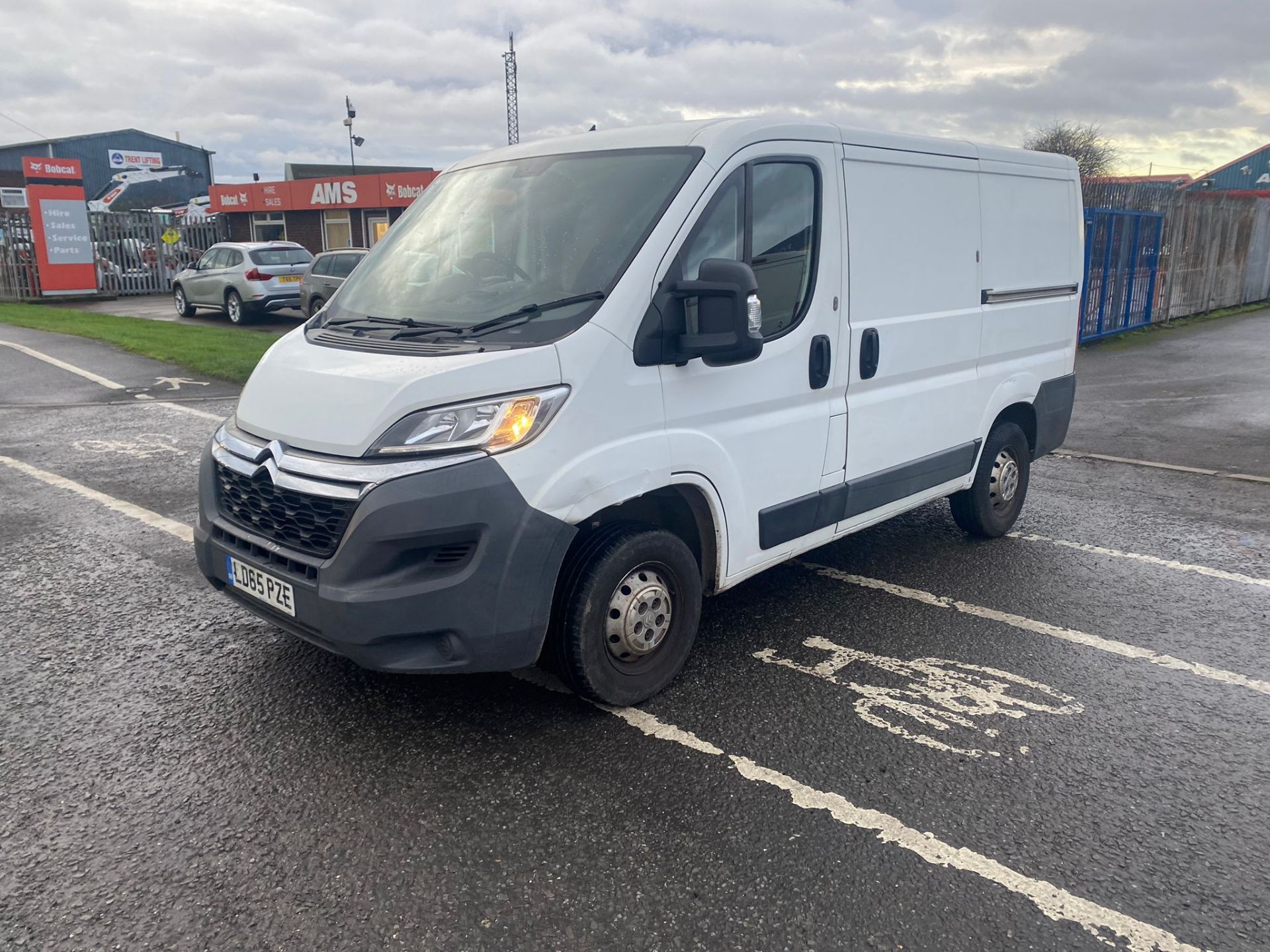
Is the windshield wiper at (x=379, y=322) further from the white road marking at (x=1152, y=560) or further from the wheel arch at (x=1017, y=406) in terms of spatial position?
the white road marking at (x=1152, y=560)

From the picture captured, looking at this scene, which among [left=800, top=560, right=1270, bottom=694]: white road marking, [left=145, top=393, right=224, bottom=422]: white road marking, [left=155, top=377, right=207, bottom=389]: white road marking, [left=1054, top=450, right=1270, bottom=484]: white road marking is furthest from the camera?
[left=155, top=377, right=207, bottom=389]: white road marking

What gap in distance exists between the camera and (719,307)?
3457 millimetres

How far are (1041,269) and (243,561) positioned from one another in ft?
15.5

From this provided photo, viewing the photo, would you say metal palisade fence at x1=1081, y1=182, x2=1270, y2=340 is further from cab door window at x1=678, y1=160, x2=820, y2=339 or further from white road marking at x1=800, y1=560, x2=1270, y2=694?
cab door window at x1=678, y1=160, x2=820, y2=339

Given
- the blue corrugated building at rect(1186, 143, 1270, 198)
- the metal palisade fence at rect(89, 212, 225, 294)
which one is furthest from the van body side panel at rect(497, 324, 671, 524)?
the blue corrugated building at rect(1186, 143, 1270, 198)

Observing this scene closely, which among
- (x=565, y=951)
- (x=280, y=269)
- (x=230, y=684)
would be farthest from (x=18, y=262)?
(x=565, y=951)

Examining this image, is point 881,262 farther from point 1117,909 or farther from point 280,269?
point 280,269

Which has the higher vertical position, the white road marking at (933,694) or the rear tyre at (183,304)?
the rear tyre at (183,304)

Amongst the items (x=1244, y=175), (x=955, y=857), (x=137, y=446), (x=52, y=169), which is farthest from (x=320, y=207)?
(x=1244, y=175)

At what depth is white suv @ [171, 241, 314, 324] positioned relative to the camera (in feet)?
66.2

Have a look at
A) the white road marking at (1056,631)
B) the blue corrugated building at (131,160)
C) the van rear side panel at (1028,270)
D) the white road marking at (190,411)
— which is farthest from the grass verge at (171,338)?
the blue corrugated building at (131,160)

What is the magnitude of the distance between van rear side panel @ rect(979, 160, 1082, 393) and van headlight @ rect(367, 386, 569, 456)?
123 inches

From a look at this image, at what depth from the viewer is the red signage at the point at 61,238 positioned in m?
25.8

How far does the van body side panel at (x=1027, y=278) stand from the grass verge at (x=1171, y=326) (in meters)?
10.6
